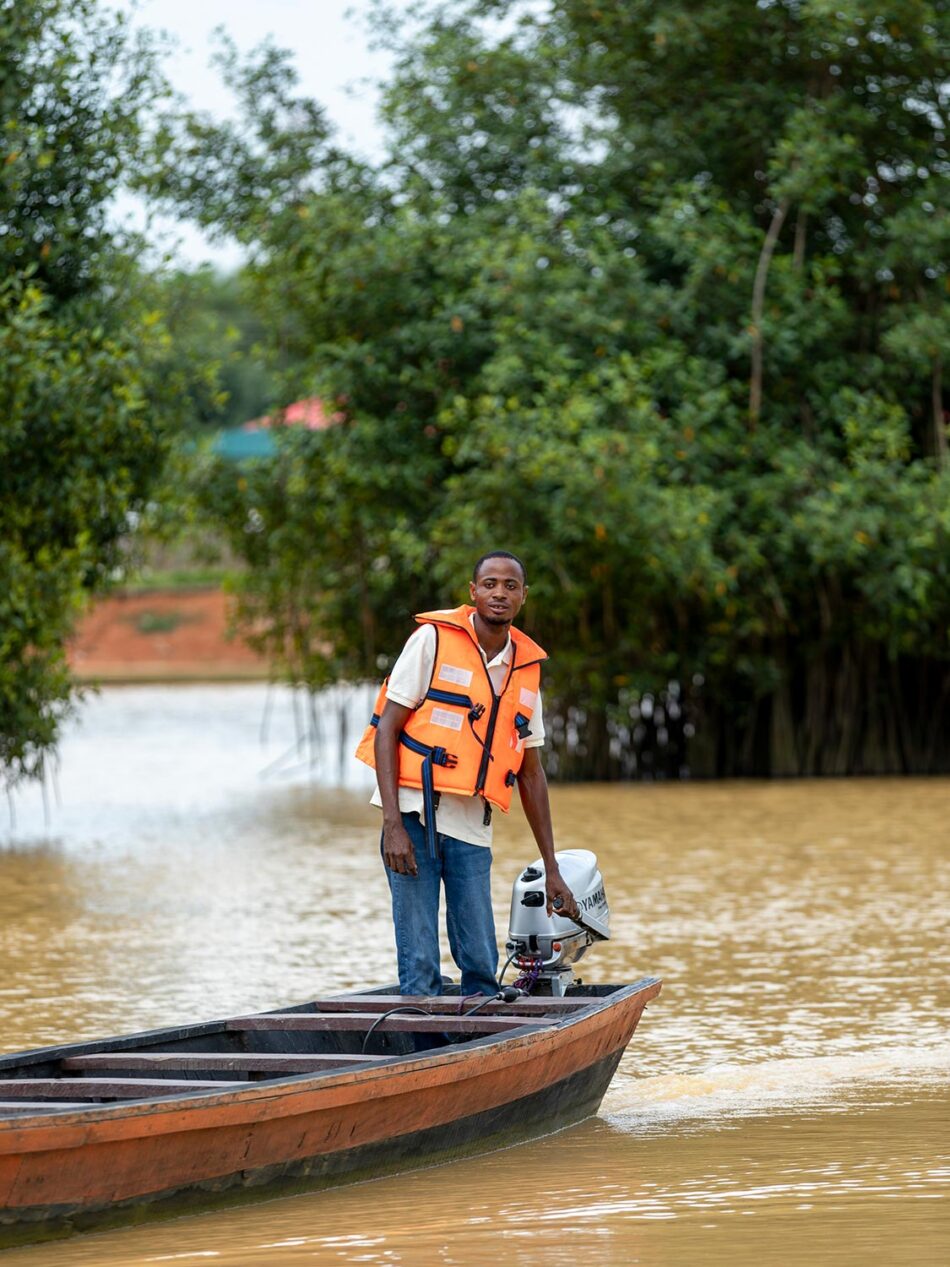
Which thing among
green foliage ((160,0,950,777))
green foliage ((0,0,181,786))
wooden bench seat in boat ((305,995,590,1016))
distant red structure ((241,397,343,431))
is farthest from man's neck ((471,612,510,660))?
distant red structure ((241,397,343,431))

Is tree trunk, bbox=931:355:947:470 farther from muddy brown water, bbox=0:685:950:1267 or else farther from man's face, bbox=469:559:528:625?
man's face, bbox=469:559:528:625

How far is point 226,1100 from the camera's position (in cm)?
499

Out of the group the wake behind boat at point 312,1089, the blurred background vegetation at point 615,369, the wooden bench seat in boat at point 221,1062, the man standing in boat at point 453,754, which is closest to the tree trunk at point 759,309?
the blurred background vegetation at point 615,369

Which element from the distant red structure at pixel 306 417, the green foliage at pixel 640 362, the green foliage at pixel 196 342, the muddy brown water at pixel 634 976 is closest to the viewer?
Result: the muddy brown water at pixel 634 976

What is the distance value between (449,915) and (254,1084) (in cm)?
144

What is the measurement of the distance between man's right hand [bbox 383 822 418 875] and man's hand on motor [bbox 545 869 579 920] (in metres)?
0.54

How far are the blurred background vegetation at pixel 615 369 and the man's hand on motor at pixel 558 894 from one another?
8479 millimetres

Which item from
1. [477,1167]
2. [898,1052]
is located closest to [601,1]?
[898,1052]

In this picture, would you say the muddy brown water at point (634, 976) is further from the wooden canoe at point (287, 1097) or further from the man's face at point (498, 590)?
the man's face at point (498, 590)

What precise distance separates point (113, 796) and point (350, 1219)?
44.5ft

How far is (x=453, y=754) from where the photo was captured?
6156 mm

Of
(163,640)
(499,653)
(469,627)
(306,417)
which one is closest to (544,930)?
(499,653)

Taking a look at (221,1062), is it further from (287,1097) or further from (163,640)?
(163,640)

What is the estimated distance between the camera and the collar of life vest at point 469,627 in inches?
243
